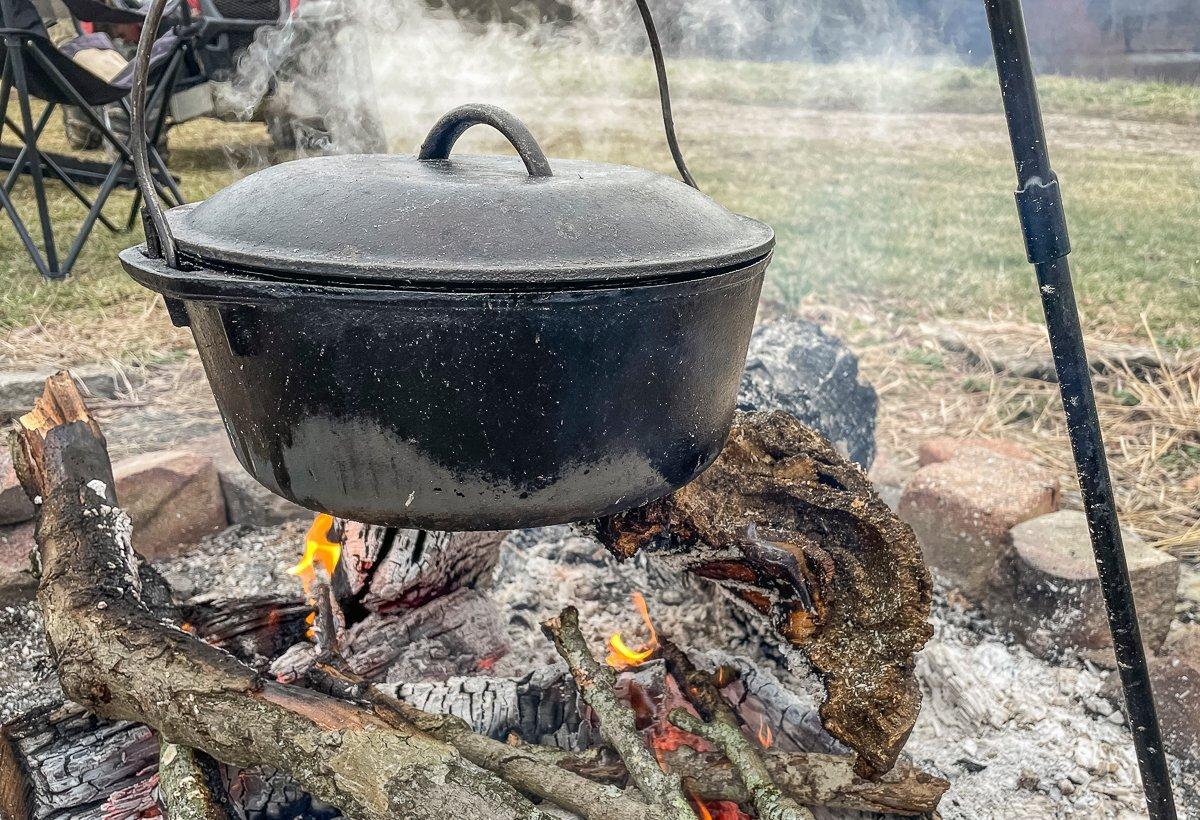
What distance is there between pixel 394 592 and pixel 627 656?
0.57m

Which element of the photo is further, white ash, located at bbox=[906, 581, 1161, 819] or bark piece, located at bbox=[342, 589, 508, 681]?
bark piece, located at bbox=[342, 589, 508, 681]

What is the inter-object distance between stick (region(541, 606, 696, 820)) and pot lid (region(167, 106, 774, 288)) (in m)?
0.82

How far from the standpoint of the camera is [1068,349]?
4.50 feet

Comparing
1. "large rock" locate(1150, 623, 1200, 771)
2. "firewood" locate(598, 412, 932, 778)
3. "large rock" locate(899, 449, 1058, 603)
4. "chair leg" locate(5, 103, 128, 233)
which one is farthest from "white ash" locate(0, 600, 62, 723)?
"chair leg" locate(5, 103, 128, 233)

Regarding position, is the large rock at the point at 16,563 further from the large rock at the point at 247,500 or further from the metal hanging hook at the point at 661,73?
the metal hanging hook at the point at 661,73

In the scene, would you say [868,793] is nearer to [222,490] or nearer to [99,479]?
[99,479]

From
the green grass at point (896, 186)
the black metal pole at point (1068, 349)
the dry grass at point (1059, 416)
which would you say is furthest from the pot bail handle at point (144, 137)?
the dry grass at point (1059, 416)

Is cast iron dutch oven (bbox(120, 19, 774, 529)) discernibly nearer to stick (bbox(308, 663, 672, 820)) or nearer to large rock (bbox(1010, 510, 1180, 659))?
stick (bbox(308, 663, 672, 820))

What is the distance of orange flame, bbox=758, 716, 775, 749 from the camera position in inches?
71.2

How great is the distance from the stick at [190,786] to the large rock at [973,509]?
1.85 meters

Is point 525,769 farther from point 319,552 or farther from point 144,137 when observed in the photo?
point 144,137

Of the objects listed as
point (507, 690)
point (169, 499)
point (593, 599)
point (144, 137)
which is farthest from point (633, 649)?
point (144, 137)

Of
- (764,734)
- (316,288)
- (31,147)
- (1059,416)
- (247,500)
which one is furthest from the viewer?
(31,147)

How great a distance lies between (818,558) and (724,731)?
361 mm
